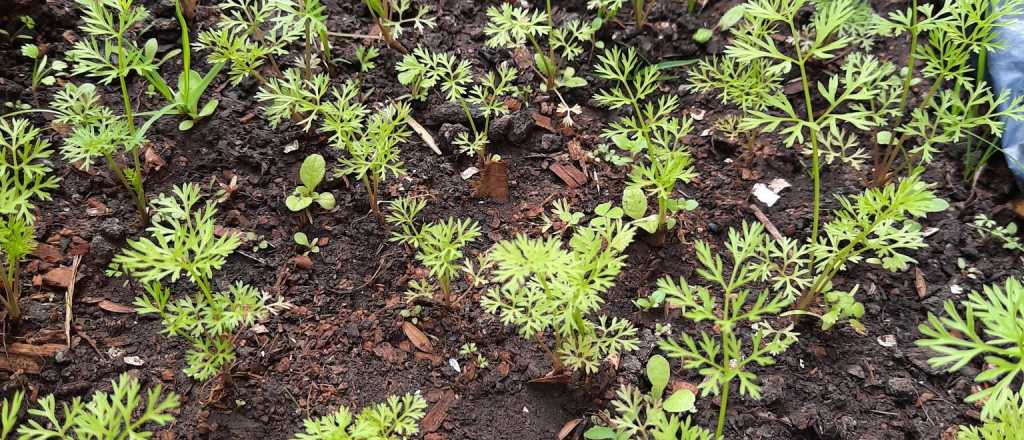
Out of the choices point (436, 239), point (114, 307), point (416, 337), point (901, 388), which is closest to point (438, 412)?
point (416, 337)

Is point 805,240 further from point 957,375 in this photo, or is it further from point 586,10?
point 586,10

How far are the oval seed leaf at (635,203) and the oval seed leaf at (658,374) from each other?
0.52 metres

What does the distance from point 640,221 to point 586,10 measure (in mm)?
1066

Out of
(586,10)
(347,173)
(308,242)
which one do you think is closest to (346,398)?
(308,242)

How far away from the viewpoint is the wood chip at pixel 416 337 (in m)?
2.34

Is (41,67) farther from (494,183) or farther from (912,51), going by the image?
(912,51)

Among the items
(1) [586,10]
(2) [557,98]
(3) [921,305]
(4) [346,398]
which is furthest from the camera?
(1) [586,10]

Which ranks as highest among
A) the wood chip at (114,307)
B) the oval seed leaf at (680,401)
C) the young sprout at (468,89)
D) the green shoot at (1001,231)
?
the young sprout at (468,89)

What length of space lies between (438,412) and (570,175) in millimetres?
963

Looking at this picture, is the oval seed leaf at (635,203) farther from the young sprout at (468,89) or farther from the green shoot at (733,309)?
the young sprout at (468,89)

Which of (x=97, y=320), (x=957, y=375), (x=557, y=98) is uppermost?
(x=557, y=98)

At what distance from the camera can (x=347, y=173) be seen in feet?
8.21

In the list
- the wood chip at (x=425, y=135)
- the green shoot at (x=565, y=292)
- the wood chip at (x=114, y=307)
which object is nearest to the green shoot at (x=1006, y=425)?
the green shoot at (x=565, y=292)

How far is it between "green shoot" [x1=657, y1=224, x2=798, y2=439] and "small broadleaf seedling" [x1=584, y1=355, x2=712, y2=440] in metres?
0.07
